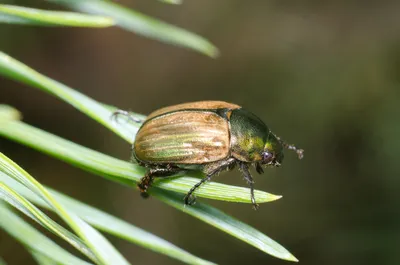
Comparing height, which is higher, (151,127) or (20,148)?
(151,127)

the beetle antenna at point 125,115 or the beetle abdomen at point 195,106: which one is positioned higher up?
the beetle abdomen at point 195,106

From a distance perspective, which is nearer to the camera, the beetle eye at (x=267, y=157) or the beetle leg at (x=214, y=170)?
the beetle leg at (x=214, y=170)

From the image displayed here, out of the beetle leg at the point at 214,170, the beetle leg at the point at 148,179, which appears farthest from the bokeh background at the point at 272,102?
the beetle leg at the point at 148,179

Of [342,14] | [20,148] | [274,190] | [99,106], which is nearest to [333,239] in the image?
[274,190]

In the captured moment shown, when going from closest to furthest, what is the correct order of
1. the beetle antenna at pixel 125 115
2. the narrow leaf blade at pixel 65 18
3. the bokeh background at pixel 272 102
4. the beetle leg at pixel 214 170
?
the narrow leaf blade at pixel 65 18
the beetle leg at pixel 214 170
the beetle antenna at pixel 125 115
the bokeh background at pixel 272 102

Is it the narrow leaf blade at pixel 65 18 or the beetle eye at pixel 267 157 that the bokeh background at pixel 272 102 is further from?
the narrow leaf blade at pixel 65 18

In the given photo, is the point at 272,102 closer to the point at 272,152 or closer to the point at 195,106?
the point at 272,152

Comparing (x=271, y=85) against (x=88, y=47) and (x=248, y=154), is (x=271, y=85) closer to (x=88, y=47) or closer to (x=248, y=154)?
(x=88, y=47)

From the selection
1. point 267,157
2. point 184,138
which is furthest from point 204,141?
point 267,157
